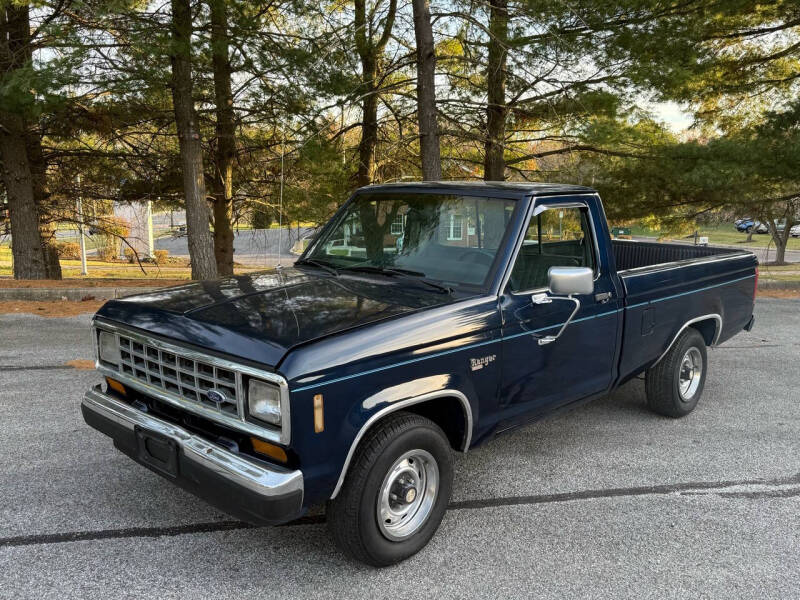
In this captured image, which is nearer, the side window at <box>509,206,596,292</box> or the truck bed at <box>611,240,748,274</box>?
the side window at <box>509,206,596,292</box>

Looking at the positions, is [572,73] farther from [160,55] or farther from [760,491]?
[760,491]

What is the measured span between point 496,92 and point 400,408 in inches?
409

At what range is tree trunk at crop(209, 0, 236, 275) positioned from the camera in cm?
1052

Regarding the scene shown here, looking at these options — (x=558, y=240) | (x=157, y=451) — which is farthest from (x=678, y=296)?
(x=157, y=451)

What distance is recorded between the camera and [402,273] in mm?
3975

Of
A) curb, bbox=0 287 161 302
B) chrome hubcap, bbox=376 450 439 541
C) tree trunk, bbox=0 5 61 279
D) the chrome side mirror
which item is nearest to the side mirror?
the chrome side mirror

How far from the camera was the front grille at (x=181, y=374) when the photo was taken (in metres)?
2.96

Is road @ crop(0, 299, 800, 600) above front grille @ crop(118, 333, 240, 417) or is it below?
below

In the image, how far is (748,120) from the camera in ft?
51.9

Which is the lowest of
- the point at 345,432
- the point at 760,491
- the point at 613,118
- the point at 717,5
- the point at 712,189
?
the point at 760,491

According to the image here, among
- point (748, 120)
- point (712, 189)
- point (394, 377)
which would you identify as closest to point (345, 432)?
point (394, 377)

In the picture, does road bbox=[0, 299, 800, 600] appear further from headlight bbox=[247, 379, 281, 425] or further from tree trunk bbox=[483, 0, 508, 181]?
tree trunk bbox=[483, 0, 508, 181]

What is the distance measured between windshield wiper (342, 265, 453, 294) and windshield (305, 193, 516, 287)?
12mm

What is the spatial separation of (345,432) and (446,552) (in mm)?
1022
